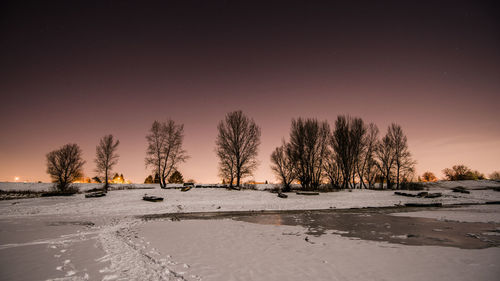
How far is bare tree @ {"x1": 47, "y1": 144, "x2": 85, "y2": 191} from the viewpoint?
137ft

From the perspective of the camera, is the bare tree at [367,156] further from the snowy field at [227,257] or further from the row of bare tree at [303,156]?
the snowy field at [227,257]

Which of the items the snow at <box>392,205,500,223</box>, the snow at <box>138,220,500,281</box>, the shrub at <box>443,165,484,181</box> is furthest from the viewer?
the shrub at <box>443,165,484,181</box>

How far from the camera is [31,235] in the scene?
984 centimetres

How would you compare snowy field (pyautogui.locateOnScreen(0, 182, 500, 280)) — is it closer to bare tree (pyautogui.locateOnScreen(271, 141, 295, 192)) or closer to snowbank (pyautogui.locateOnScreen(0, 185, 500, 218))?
snowbank (pyautogui.locateOnScreen(0, 185, 500, 218))

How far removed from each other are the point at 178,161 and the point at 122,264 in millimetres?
34217

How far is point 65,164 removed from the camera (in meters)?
42.2

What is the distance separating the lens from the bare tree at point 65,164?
4188 cm

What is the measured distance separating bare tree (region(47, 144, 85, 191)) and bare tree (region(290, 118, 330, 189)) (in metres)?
40.6

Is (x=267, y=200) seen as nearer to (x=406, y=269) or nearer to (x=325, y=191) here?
(x=325, y=191)

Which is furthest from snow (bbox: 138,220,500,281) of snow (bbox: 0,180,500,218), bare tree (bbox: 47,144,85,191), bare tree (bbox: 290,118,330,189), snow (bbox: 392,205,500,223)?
bare tree (bbox: 47,144,85,191)

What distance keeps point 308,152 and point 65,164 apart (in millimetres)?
44644

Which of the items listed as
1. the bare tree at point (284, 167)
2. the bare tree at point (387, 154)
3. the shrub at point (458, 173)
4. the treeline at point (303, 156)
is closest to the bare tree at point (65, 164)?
the treeline at point (303, 156)

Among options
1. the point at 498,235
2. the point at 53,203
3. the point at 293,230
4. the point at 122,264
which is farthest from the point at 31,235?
the point at 498,235

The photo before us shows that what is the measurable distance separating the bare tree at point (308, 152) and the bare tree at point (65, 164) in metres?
40.6
